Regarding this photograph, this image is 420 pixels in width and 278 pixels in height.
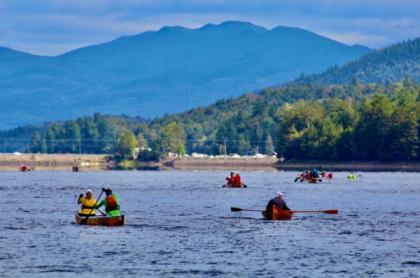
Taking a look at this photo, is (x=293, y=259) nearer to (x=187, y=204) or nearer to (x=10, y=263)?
(x=10, y=263)

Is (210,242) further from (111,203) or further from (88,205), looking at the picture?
(88,205)

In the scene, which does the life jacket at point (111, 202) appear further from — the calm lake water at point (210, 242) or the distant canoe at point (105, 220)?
the calm lake water at point (210, 242)

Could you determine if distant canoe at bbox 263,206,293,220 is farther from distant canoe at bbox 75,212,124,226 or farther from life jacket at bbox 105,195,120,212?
life jacket at bbox 105,195,120,212

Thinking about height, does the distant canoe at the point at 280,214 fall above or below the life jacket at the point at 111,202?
below

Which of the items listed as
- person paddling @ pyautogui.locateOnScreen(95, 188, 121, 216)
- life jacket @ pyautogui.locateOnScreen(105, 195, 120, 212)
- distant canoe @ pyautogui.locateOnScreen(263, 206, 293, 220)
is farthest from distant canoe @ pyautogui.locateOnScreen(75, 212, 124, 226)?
distant canoe @ pyautogui.locateOnScreen(263, 206, 293, 220)

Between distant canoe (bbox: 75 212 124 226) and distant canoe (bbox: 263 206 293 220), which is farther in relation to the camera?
distant canoe (bbox: 263 206 293 220)

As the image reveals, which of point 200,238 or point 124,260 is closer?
point 124,260

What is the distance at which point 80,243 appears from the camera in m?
75.1

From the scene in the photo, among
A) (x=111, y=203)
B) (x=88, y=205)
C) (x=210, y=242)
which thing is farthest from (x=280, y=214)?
(x=210, y=242)

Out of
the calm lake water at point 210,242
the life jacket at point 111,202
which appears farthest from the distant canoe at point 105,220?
the calm lake water at point 210,242

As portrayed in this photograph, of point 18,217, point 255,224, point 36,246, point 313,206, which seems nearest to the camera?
point 36,246

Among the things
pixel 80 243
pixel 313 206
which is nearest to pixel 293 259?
pixel 80 243

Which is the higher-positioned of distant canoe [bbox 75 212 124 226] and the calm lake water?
distant canoe [bbox 75 212 124 226]

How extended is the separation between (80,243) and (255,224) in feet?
60.5
